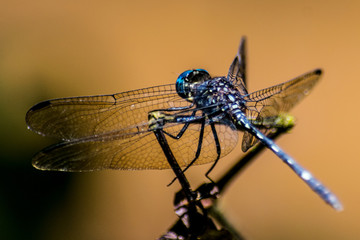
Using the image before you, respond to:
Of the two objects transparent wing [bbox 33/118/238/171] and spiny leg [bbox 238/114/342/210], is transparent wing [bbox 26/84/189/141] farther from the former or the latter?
spiny leg [bbox 238/114/342/210]

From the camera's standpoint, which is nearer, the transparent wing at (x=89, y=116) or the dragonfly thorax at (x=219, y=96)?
the transparent wing at (x=89, y=116)

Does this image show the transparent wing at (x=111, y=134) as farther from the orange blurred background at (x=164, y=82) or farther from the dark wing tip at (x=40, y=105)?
the orange blurred background at (x=164, y=82)

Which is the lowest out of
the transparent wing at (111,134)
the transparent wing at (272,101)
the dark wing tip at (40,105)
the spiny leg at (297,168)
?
the spiny leg at (297,168)

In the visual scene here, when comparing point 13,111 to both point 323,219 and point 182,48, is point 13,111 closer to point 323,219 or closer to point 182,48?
point 182,48

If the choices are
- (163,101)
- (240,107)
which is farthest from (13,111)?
(240,107)

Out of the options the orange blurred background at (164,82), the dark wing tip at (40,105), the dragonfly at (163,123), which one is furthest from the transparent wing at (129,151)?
the orange blurred background at (164,82)

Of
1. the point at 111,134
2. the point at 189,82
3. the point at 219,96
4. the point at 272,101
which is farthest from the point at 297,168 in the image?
the point at 111,134
